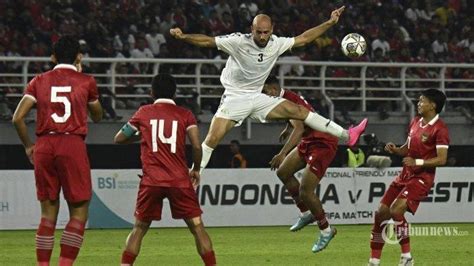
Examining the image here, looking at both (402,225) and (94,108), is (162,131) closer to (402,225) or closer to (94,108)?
(94,108)

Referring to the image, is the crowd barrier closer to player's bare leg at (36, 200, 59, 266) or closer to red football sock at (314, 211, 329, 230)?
red football sock at (314, 211, 329, 230)

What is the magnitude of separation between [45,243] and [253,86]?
15.5ft

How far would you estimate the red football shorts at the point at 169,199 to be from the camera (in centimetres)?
1227

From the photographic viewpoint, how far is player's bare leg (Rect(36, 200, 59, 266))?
12.0 m

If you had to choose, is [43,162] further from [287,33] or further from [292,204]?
[287,33]

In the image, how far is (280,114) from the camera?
15.6 m

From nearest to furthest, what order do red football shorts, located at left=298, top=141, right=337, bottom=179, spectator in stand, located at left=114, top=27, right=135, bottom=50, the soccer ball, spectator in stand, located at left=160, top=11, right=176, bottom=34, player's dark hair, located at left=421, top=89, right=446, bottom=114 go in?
player's dark hair, located at left=421, top=89, right=446, bottom=114
red football shorts, located at left=298, top=141, right=337, bottom=179
the soccer ball
spectator in stand, located at left=114, top=27, right=135, bottom=50
spectator in stand, located at left=160, top=11, right=176, bottom=34

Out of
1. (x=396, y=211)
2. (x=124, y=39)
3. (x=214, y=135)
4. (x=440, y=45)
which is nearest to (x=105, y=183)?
(x=124, y=39)

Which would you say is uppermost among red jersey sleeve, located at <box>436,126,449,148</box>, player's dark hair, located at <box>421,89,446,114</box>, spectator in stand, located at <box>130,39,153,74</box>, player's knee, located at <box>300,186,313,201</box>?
player's dark hair, located at <box>421,89,446,114</box>

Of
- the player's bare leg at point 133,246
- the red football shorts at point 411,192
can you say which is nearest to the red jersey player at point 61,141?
the player's bare leg at point 133,246

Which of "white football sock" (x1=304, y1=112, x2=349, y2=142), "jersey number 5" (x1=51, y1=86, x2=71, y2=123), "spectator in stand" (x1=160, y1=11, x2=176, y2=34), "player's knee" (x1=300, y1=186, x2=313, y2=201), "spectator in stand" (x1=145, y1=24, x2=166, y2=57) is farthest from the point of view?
"spectator in stand" (x1=160, y1=11, x2=176, y2=34)

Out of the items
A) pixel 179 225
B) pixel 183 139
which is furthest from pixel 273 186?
pixel 183 139

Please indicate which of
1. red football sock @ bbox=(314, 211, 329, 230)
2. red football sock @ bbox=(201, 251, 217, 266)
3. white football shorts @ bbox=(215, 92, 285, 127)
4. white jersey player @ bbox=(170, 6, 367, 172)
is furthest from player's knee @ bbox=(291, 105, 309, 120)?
red football sock @ bbox=(201, 251, 217, 266)

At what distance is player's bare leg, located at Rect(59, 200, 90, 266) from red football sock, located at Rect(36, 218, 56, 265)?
0.41 feet
